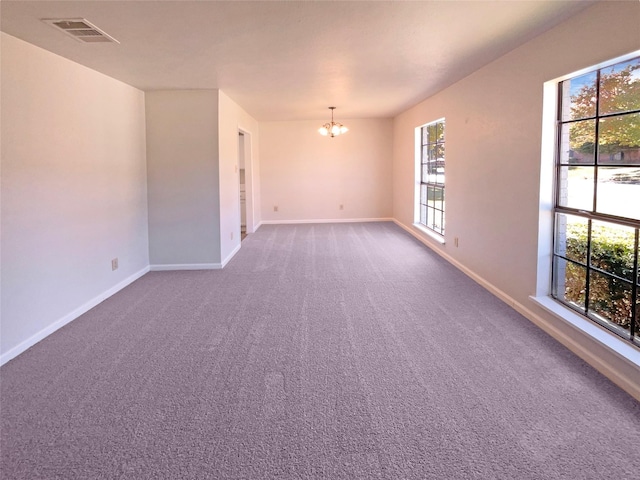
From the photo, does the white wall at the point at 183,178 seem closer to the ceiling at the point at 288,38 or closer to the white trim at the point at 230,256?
the white trim at the point at 230,256

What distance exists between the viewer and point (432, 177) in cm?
702

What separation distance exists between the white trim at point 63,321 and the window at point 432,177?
4383mm

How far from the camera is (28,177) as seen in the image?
3133 millimetres

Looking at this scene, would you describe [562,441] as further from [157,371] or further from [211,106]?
[211,106]

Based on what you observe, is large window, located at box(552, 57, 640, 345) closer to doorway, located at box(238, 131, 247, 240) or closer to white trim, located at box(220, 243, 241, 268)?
white trim, located at box(220, 243, 241, 268)

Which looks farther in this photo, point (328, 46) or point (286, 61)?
point (286, 61)

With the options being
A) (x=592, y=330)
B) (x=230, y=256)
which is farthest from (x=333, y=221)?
(x=592, y=330)

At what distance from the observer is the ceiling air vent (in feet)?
8.97

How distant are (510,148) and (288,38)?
2.13 m

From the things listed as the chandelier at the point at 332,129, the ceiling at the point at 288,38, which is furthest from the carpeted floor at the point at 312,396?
the chandelier at the point at 332,129

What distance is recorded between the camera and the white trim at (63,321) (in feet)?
9.65

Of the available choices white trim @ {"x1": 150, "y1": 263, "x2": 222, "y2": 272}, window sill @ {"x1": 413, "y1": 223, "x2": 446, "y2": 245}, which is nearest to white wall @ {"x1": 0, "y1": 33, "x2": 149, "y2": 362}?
white trim @ {"x1": 150, "y1": 263, "x2": 222, "y2": 272}

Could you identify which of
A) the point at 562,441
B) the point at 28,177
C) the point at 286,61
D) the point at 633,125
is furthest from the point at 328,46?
the point at 562,441

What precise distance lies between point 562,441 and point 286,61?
3.48 meters
